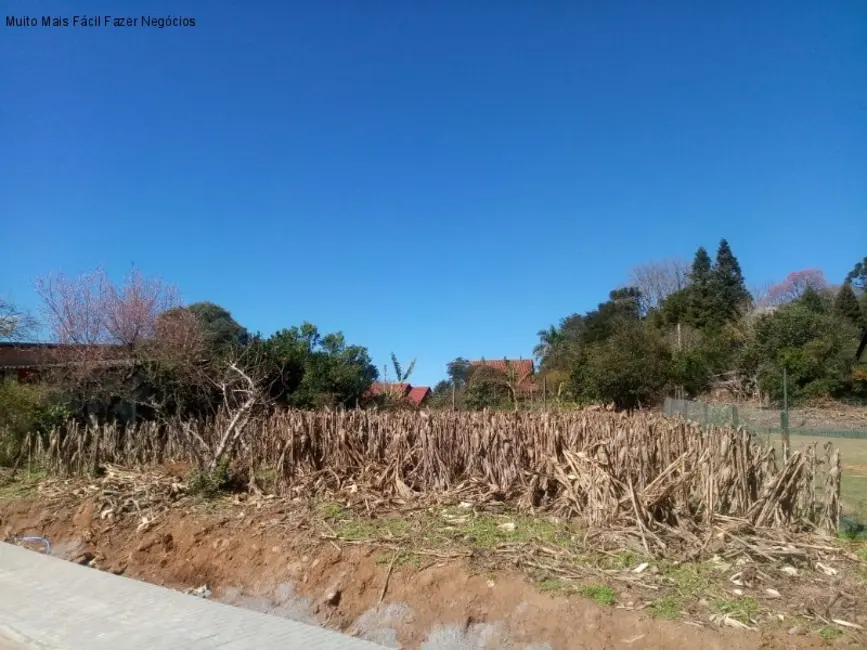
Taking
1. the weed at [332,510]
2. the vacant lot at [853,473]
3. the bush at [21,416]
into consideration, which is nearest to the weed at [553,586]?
the weed at [332,510]

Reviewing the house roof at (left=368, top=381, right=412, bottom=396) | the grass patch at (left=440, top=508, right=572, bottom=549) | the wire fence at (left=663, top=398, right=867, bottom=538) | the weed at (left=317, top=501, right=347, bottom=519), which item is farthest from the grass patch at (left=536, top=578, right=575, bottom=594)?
the house roof at (left=368, top=381, right=412, bottom=396)

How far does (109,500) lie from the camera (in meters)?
8.84

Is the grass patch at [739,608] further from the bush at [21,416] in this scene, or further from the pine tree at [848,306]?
the pine tree at [848,306]

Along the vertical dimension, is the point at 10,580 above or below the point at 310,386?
below

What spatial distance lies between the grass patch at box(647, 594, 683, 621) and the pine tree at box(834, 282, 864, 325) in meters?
39.0

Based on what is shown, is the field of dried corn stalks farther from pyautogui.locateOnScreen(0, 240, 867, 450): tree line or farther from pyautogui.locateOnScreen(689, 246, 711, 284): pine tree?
pyautogui.locateOnScreen(689, 246, 711, 284): pine tree

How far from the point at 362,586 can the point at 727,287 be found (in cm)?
4445

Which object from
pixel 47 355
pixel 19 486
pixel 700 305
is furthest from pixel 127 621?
pixel 700 305

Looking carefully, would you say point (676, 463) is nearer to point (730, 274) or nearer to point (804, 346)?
point (804, 346)

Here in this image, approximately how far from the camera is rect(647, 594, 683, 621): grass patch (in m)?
4.59

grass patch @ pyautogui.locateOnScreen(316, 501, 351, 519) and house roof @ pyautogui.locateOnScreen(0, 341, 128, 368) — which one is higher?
house roof @ pyautogui.locateOnScreen(0, 341, 128, 368)

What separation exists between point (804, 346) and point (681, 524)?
2619 centimetres

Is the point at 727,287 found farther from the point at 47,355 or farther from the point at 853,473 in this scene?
the point at 47,355

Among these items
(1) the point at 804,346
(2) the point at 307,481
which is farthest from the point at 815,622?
A: (1) the point at 804,346
